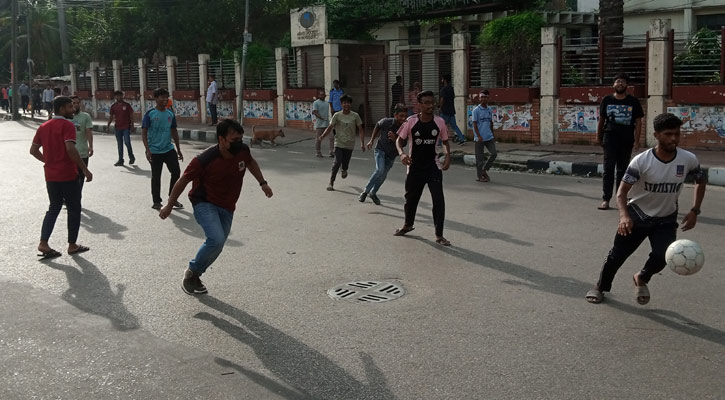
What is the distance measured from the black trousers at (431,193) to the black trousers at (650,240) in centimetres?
270

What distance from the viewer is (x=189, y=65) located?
31109 mm

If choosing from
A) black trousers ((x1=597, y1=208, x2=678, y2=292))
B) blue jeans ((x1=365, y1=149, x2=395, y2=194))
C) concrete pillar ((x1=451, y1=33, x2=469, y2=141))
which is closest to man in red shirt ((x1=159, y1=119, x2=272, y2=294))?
black trousers ((x1=597, y1=208, x2=678, y2=292))

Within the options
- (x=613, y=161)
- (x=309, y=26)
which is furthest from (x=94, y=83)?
(x=613, y=161)

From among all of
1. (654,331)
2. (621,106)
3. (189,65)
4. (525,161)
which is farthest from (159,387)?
(189,65)

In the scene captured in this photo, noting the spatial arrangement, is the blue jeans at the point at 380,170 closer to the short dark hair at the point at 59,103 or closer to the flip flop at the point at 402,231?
the flip flop at the point at 402,231

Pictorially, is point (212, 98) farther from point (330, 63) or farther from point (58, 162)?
point (58, 162)

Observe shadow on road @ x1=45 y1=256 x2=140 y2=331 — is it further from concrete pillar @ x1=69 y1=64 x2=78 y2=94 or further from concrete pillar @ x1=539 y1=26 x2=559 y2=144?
concrete pillar @ x1=69 y1=64 x2=78 y2=94

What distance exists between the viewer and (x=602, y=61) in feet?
57.6

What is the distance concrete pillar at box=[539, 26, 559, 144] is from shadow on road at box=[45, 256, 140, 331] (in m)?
13.0

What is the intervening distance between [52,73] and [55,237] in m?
51.7

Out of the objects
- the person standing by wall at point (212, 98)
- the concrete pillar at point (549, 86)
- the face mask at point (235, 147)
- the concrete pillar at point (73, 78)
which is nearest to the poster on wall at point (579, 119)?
the concrete pillar at point (549, 86)

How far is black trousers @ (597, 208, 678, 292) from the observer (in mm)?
5828

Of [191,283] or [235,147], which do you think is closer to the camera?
[235,147]

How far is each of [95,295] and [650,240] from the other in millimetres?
4546
